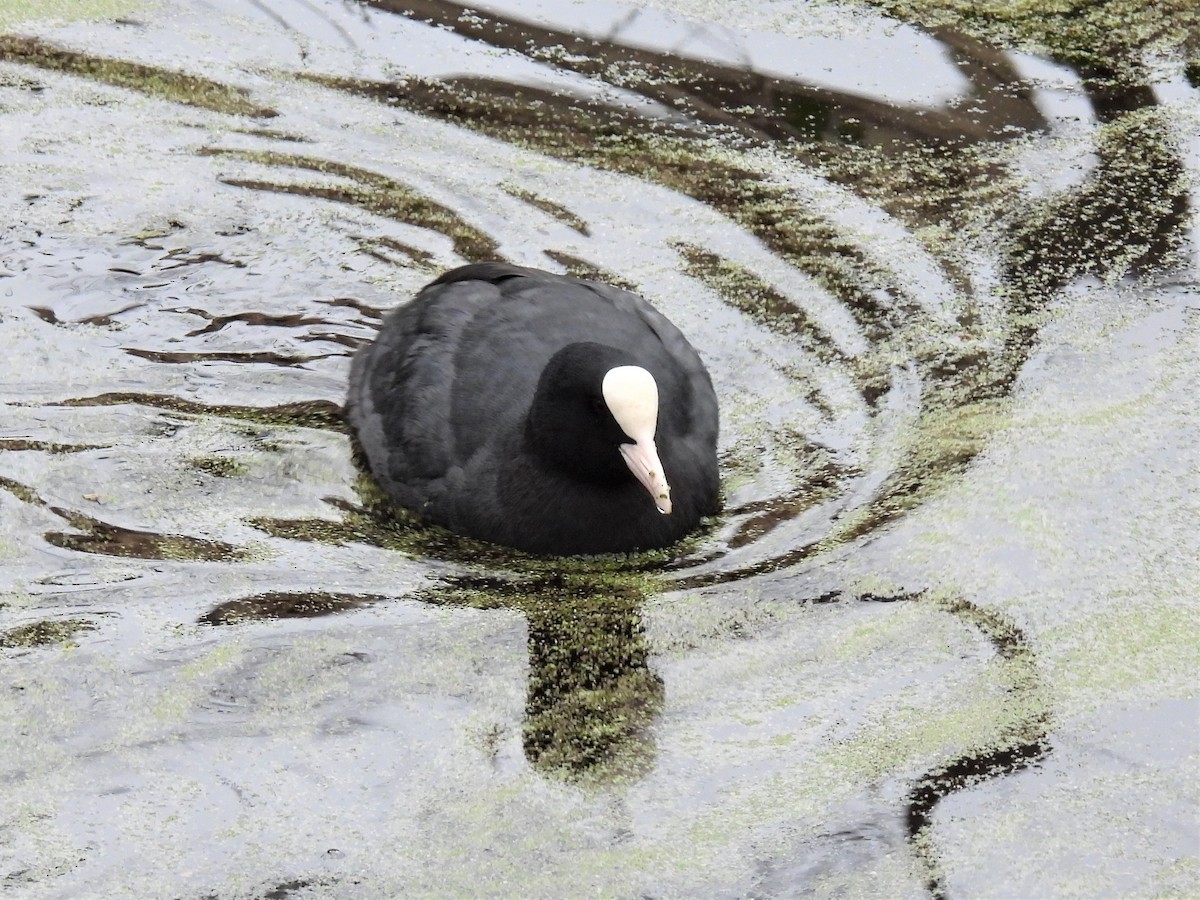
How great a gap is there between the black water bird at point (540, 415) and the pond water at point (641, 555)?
0.08 m

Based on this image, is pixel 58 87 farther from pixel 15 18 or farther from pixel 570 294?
pixel 570 294

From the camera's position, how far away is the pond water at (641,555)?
7.01 feet

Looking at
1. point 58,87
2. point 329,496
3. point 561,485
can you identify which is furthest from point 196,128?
point 561,485

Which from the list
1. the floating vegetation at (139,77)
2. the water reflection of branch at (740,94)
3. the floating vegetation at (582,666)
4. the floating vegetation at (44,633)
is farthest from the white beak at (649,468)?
the floating vegetation at (139,77)

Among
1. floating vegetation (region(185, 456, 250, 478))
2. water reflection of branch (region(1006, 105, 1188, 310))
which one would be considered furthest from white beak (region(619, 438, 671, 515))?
water reflection of branch (region(1006, 105, 1188, 310))

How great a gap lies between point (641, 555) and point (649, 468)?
0.88 feet

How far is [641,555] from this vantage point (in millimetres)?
2775

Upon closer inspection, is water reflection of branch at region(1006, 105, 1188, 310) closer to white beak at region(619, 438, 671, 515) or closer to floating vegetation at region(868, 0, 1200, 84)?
floating vegetation at region(868, 0, 1200, 84)

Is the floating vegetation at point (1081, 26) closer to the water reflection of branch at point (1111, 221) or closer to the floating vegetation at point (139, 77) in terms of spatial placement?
the water reflection of branch at point (1111, 221)

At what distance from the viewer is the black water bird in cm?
268

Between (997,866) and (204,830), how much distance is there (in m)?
1.07

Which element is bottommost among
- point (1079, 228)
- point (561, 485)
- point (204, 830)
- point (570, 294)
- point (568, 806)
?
point (204, 830)

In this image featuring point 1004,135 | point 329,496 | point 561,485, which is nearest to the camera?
point 561,485

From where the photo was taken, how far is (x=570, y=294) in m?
3.02
